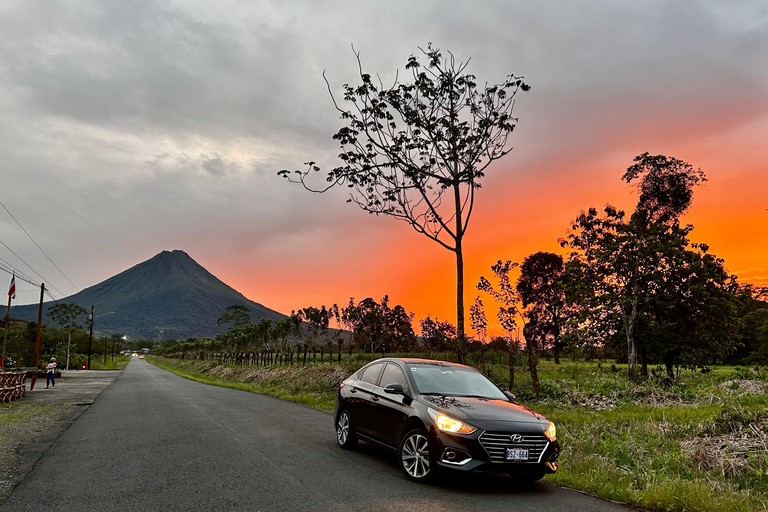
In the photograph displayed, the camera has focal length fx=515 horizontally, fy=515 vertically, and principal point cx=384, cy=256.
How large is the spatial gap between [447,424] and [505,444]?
2.45 feet

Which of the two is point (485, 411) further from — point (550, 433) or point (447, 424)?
point (550, 433)

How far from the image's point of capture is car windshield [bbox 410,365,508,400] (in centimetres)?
765

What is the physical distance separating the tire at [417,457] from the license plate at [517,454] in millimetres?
937

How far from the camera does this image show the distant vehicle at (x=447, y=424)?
6.39 m

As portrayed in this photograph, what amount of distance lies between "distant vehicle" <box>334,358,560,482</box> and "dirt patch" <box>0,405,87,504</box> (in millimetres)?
A: 4812

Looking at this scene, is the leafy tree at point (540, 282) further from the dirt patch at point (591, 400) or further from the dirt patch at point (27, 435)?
the dirt patch at point (27, 435)

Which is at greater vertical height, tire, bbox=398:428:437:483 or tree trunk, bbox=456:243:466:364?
tree trunk, bbox=456:243:466:364

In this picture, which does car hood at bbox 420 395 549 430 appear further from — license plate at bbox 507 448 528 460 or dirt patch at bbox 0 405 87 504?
dirt patch at bbox 0 405 87 504

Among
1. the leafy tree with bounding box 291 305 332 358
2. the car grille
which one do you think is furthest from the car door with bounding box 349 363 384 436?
the leafy tree with bounding box 291 305 332 358

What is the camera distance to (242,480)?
6637 mm

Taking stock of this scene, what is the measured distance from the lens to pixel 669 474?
24.4 feet

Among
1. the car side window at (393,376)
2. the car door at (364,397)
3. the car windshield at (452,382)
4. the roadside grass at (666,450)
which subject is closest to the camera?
the roadside grass at (666,450)

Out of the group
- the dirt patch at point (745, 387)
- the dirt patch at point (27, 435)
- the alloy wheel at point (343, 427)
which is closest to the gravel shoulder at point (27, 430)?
the dirt patch at point (27, 435)

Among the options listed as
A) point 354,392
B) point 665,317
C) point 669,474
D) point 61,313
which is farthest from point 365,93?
point 61,313
